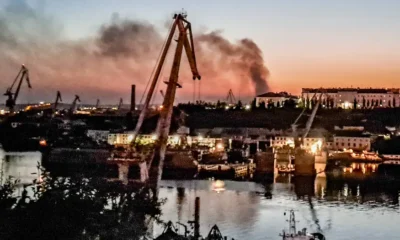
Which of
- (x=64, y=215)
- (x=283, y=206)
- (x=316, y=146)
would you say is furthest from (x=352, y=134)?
(x=64, y=215)

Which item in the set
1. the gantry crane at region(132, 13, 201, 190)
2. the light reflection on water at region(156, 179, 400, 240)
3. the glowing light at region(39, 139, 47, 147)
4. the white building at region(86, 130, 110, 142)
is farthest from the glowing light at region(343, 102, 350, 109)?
the gantry crane at region(132, 13, 201, 190)

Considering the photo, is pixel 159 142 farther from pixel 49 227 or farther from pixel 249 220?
pixel 49 227

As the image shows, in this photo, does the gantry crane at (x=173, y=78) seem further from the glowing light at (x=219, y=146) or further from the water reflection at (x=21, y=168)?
the glowing light at (x=219, y=146)

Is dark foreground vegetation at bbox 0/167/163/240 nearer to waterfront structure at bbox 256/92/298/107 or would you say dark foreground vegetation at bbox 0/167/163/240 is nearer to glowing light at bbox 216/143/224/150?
glowing light at bbox 216/143/224/150

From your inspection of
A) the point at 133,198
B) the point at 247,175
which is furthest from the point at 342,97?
the point at 133,198

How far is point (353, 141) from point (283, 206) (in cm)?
1195

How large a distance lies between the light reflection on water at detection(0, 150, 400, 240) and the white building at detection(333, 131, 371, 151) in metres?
7.47

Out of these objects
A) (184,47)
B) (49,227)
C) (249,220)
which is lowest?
(249,220)

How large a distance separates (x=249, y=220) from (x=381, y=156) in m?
12.4

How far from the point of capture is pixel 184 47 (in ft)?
30.7

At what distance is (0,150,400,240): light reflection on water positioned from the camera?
795 cm

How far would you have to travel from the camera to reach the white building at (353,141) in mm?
21109

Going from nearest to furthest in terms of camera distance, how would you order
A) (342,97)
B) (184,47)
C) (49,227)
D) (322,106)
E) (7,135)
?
(49,227)
(184,47)
(7,135)
(322,106)
(342,97)

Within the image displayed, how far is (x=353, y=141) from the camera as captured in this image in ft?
69.8
